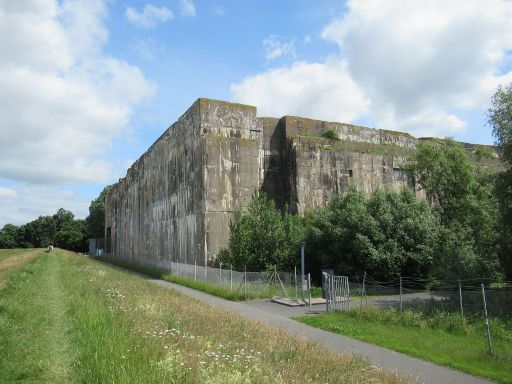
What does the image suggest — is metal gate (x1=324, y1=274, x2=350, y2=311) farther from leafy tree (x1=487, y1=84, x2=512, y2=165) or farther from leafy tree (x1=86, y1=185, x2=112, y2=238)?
leafy tree (x1=86, y1=185, x2=112, y2=238)

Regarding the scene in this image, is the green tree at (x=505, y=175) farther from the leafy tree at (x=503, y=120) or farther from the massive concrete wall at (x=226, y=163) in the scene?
the massive concrete wall at (x=226, y=163)

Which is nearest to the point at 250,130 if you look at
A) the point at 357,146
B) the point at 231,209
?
the point at 231,209

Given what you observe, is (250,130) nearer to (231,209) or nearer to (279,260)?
(231,209)

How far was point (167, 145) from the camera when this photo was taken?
4116 centimetres

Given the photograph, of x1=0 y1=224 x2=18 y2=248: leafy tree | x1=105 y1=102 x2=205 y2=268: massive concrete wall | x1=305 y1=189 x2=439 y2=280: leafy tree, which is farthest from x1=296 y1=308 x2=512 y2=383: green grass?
x1=0 y1=224 x2=18 y2=248: leafy tree

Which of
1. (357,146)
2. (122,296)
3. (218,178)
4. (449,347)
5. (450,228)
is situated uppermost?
(357,146)

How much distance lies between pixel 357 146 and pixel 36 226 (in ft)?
426

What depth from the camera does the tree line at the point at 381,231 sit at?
80.3ft

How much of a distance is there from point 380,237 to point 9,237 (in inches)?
5667

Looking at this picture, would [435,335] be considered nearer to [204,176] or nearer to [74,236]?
[204,176]

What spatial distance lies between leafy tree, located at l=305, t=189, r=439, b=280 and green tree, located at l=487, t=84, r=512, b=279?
775 cm

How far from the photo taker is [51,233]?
141125mm

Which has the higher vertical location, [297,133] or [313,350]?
[297,133]

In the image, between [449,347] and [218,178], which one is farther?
[218,178]
